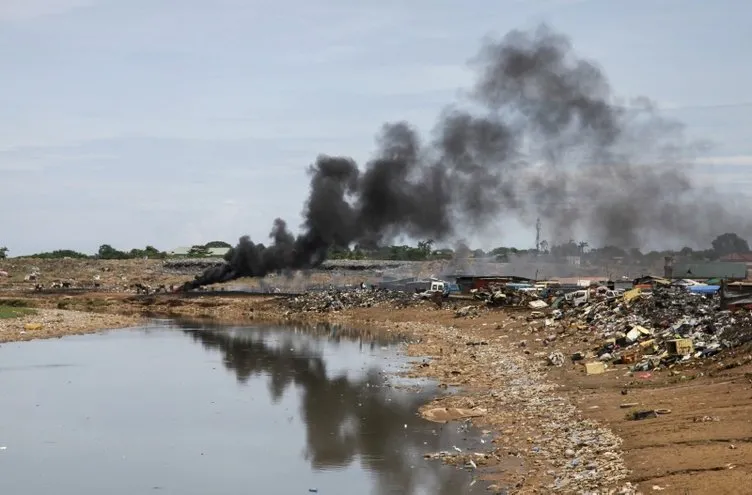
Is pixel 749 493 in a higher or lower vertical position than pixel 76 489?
higher

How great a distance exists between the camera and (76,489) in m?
18.2

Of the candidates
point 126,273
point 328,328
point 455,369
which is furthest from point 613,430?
point 126,273

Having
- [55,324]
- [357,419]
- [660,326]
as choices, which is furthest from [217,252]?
[357,419]

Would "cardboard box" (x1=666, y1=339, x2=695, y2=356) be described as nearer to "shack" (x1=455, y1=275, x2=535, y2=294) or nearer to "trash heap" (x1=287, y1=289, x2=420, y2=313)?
"trash heap" (x1=287, y1=289, x2=420, y2=313)

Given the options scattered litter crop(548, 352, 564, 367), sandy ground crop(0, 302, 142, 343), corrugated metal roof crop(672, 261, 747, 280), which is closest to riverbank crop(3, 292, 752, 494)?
scattered litter crop(548, 352, 564, 367)

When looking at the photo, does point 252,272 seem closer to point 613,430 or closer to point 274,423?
point 274,423

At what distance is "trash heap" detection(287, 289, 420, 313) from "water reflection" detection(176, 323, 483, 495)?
69.9ft

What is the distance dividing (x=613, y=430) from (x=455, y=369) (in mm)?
15617

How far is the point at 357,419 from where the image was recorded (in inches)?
1032

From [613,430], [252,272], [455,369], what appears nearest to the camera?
[613,430]

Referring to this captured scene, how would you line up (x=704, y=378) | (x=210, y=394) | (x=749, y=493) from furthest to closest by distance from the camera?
(x=210, y=394) → (x=704, y=378) → (x=749, y=493)

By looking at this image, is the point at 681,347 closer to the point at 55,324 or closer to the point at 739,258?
the point at 55,324

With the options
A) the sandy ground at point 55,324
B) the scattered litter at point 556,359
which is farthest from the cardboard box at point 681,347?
the sandy ground at point 55,324

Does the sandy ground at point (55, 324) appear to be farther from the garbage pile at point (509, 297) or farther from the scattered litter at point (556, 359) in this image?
the scattered litter at point (556, 359)
